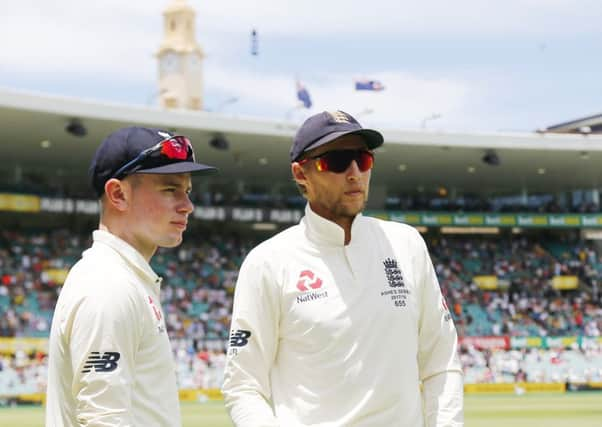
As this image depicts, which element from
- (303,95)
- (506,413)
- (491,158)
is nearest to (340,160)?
(506,413)

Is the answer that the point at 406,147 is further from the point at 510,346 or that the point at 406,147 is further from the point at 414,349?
the point at 414,349

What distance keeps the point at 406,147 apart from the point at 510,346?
887cm

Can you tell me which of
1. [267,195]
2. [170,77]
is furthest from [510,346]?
[170,77]

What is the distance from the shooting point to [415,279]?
13.0 feet

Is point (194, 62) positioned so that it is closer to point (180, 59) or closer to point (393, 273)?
point (180, 59)

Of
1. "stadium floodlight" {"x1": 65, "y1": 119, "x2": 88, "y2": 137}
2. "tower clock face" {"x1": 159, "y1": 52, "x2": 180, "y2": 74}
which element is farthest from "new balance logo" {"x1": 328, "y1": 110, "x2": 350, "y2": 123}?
"tower clock face" {"x1": 159, "y1": 52, "x2": 180, "y2": 74}

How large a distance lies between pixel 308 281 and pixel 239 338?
0.35 metres

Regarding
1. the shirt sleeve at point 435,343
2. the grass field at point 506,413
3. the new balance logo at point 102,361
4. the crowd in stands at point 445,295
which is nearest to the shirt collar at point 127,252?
the new balance logo at point 102,361

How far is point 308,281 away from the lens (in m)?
3.90

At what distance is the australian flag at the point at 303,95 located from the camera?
3766 cm

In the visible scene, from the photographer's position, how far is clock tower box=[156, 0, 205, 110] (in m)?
126

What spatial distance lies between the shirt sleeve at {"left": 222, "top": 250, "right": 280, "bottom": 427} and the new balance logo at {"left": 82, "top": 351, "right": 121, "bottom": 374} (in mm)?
819

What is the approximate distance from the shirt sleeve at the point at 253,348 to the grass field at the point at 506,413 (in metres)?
16.8

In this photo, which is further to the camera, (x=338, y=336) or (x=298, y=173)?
(x=298, y=173)
